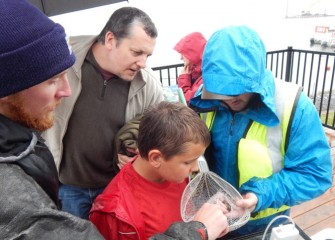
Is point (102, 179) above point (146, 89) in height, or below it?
below

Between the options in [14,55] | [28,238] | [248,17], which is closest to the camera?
[28,238]

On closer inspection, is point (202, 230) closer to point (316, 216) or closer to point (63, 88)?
point (63, 88)

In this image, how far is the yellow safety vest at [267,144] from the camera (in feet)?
3.98

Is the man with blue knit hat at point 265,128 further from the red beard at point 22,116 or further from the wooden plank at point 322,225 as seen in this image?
the wooden plank at point 322,225

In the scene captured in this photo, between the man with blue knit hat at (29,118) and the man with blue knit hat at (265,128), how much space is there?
66 cm

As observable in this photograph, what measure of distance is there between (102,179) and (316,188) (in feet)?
4.08

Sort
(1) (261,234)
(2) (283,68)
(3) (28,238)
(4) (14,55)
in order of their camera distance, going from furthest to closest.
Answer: (2) (283,68)
(1) (261,234)
(4) (14,55)
(3) (28,238)

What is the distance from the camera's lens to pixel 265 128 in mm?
1254

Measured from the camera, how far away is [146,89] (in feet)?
5.83

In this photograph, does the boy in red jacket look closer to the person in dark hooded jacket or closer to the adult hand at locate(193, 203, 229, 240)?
the adult hand at locate(193, 203, 229, 240)

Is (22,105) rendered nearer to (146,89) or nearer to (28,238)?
(28,238)

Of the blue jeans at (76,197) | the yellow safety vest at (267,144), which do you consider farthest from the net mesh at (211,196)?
the blue jeans at (76,197)

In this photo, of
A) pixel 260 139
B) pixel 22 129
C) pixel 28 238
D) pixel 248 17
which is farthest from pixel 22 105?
pixel 248 17

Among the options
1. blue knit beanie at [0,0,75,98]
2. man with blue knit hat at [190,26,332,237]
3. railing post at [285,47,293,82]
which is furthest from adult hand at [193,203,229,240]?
railing post at [285,47,293,82]
